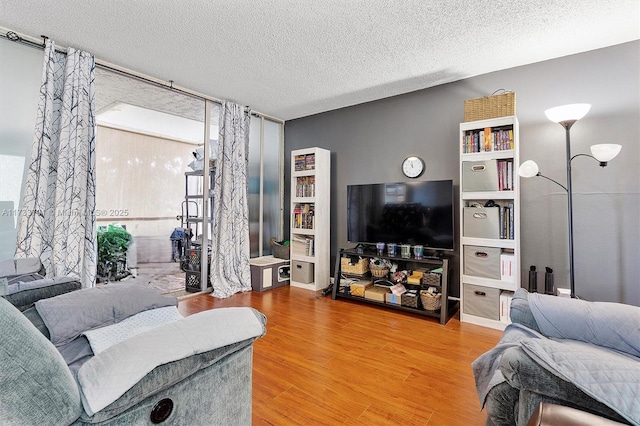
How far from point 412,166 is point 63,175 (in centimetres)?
342

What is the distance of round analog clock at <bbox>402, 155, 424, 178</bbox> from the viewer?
3.50 m

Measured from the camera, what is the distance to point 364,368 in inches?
79.4

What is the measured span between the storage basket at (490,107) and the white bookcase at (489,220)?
84 mm

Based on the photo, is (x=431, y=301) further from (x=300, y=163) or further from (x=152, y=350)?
(x=152, y=350)

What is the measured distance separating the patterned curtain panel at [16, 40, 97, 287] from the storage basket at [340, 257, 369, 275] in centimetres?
249

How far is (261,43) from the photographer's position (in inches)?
99.8

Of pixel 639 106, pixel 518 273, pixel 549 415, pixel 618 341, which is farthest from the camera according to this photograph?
pixel 518 273

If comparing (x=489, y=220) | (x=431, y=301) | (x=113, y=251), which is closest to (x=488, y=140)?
(x=489, y=220)

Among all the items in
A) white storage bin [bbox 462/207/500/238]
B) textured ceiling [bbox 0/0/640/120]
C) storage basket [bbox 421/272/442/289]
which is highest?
textured ceiling [bbox 0/0/640/120]

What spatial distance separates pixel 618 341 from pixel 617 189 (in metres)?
1.96

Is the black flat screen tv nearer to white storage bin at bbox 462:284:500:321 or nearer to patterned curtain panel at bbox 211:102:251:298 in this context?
white storage bin at bbox 462:284:500:321

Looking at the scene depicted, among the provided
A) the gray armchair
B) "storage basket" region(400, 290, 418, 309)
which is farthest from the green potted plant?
"storage basket" region(400, 290, 418, 309)

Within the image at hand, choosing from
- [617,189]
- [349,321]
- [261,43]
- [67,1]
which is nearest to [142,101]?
[67,1]

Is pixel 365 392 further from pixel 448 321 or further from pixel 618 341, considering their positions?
pixel 448 321
